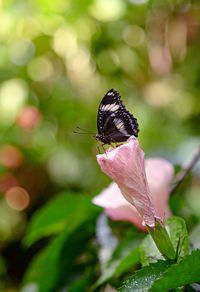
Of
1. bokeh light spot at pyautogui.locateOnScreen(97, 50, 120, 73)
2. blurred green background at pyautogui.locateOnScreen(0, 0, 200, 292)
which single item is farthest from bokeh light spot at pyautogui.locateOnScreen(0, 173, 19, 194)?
bokeh light spot at pyautogui.locateOnScreen(97, 50, 120, 73)

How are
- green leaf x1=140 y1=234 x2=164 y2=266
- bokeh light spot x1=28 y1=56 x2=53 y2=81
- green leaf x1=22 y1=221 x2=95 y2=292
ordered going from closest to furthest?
green leaf x1=140 y1=234 x2=164 y2=266, green leaf x1=22 y1=221 x2=95 y2=292, bokeh light spot x1=28 y1=56 x2=53 y2=81

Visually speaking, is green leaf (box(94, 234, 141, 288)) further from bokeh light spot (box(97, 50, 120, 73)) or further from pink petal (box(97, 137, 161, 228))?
bokeh light spot (box(97, 50, 120, 73))

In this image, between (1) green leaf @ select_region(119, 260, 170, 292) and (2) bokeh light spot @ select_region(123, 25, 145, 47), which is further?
(2) bokeh light spot @ select_region(123, 25, 145, 47)

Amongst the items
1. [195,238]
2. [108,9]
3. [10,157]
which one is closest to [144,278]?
[195,238]

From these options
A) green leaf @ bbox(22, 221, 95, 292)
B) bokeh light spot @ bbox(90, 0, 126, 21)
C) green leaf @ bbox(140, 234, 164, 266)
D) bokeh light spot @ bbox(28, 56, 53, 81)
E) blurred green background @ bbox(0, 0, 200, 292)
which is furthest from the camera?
bokeh light spot @ bbox(28, 56, 53, 81)

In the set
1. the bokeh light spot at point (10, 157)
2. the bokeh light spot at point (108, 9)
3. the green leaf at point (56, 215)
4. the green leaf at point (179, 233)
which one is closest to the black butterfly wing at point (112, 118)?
the green leaf at point (179, 233)

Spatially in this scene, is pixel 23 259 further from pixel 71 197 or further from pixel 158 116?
pixel 71 197

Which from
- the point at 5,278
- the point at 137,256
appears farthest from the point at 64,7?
the point at 137,256
